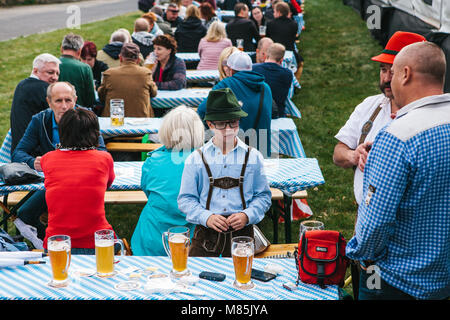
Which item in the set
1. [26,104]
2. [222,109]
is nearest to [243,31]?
[26,104]

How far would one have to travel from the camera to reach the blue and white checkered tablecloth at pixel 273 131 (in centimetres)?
565

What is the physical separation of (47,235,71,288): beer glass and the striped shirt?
1.31 m

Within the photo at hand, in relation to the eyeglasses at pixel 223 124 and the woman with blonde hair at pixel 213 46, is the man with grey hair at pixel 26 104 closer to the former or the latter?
the eyeglasses at pixel 223 124

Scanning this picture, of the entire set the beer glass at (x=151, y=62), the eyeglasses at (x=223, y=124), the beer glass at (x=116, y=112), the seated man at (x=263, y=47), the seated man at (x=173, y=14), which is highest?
the seated man at (x=173, y=14)

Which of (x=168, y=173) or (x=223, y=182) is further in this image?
(x=168, y=173)

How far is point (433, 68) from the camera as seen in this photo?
230 cm

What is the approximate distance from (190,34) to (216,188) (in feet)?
24.8

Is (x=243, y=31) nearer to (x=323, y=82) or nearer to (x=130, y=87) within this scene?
(x=323, y=82)

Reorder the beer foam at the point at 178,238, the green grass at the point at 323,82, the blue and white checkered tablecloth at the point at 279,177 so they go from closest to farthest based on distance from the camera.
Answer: the beer foam at the point at 178,238
the blue and white checkered tablecloth at the point at 279,177
the green grass at the point at 323,82

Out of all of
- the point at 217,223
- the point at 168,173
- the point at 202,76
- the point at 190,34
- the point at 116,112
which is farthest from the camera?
the point at 190,34

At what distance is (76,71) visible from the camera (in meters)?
6.46

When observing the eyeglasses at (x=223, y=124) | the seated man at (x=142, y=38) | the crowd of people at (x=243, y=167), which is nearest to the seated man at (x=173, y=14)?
the seated man at (x=142, y=38)

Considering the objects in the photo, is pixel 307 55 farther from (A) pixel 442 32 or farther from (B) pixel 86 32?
(B) pixel 86 32

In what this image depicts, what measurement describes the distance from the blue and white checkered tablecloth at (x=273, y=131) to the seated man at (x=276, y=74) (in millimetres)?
618
